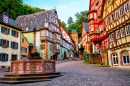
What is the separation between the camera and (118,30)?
20.0 metres

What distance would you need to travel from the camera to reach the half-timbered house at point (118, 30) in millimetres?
18013

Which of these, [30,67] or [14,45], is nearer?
[30,67]

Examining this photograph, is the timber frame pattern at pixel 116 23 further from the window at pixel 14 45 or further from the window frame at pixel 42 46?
the window frame at pixel 42 46

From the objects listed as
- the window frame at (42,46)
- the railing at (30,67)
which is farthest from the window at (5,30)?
the railing at (30,67)

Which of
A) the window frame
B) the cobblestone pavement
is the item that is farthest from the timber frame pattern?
the window frame

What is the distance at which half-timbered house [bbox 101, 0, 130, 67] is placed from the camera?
18.0 metres

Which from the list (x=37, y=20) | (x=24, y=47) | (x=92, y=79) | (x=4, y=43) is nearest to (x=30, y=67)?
(x=92, y=79)

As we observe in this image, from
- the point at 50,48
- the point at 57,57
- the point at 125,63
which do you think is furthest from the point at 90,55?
the point at 57,57

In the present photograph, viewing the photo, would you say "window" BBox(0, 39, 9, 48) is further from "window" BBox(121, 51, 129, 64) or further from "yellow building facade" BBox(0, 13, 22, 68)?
"window" BBox(121, 51, 129, 64)

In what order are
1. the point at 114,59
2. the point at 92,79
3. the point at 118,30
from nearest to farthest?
the point at 92,79, the point at 118,30, the point at 114,59

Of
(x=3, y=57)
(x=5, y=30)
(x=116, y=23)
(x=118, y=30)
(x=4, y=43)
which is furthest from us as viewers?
(x=5, y=30)

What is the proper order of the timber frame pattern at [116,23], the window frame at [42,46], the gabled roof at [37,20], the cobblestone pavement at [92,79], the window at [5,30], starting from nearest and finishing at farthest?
the cobblestone pavement at [92,79], the timber frame pattern at [116,23], the window at [5,30], the window frame at [42,46], the gabled roof at [37,20]

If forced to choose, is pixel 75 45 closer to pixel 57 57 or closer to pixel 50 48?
pixel 57 57

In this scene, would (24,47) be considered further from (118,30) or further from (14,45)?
(118,30)
